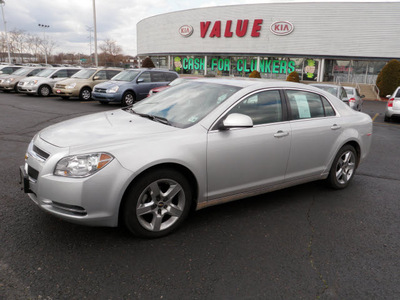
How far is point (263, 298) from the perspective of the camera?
2428mm

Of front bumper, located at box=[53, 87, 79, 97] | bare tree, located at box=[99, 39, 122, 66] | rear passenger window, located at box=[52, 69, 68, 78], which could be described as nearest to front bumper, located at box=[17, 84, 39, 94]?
rear passenger window, located at box=[52, 69, 68, 78]

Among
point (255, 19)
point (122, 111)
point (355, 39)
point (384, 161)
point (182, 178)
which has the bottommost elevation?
point (384, 161)

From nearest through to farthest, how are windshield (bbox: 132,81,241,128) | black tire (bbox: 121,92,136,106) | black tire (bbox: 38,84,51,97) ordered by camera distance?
windshield (bbox: 132,81,241,128)
black tire (bbox: 121,92,136,106)
black tire (bbox: 38,84,51,97)

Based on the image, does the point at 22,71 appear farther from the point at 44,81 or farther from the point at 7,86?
the point at 44,81

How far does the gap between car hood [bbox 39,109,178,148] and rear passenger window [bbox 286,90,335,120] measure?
1.68m

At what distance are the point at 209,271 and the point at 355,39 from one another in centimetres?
3473

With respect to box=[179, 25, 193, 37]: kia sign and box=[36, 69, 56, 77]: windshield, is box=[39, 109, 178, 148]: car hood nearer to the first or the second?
box=[36, 69, 56, 77]: windshield

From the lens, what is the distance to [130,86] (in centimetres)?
1401

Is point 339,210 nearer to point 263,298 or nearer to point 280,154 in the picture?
point 280,154

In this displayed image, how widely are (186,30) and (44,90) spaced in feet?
A: 87.1

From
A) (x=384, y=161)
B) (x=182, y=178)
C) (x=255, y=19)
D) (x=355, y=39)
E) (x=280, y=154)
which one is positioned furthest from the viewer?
(x=255, y=19)

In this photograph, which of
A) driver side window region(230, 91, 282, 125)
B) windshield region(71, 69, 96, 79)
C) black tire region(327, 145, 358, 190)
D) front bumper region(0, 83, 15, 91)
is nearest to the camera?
driver side window region(230, 91, 282, 125)

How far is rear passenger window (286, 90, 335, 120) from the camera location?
4.15 meters

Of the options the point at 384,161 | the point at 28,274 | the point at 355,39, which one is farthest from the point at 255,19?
the point at 28,274
